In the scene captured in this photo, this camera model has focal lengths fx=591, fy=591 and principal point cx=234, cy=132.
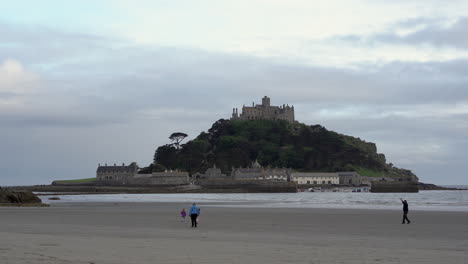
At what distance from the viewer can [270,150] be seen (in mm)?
149000

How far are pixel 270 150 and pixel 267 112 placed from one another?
20.0 m

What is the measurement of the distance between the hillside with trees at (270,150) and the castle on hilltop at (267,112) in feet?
18.6

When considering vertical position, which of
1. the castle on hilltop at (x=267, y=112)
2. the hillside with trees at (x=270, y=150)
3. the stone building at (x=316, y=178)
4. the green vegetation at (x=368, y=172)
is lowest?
the stone building at (x=316, y=178)

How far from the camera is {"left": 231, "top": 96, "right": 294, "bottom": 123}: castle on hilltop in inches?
6535

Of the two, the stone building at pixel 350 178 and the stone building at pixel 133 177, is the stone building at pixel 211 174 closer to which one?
the stone building at pixel 133 177

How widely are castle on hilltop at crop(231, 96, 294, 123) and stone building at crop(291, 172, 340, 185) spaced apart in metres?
31.7

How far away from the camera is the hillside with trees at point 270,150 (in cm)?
14312

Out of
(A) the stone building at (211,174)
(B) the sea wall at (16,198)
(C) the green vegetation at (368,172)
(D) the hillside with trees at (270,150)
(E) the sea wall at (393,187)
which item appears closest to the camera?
(B) the sea wall at (16,198)

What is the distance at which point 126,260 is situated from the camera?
10141 mm

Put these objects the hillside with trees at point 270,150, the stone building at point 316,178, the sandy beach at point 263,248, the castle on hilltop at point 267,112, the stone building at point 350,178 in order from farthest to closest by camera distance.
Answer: the castle on hilltop at point 267,112 → the hillside with trees at point 270,150 → the stone building at point 350,178 → the stone building at point 316,178 → the sandy beach at point 263,248

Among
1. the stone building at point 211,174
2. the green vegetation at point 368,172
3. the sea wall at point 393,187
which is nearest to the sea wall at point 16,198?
the sea wall at point 393,187

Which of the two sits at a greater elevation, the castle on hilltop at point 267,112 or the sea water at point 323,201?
the castle on hilltop at point 267,112

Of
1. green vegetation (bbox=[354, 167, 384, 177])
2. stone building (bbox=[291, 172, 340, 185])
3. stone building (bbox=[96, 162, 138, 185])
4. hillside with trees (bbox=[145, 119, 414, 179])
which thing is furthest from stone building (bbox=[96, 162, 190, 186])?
green vegetation (bbox=[354, 167, 384, 177])

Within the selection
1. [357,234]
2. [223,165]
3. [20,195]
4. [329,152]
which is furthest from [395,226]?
[329,152]
